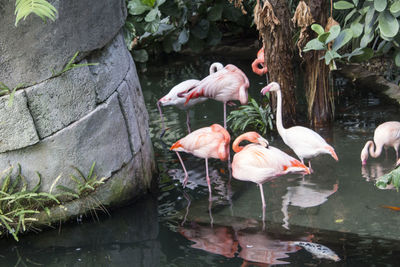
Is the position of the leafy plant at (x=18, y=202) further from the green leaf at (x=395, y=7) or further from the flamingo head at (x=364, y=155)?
the green leaf at (x=395, y=7)

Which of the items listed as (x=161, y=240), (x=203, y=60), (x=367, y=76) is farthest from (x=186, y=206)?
(x=203, y=60)

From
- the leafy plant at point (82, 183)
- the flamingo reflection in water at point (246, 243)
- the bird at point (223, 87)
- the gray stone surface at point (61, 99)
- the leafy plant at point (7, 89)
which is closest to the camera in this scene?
the flamingo reflection in water at point (246, 243)

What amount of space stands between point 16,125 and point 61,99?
1.30 ft

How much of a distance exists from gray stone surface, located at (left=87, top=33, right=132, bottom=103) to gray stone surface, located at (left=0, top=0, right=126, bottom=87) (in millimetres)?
163

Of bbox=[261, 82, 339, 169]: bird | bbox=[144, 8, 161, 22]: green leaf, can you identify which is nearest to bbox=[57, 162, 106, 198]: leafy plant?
bbox=[261, 82, 339, 169]: bird

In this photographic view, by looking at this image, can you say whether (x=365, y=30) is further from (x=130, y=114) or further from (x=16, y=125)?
(x=16, y=125)

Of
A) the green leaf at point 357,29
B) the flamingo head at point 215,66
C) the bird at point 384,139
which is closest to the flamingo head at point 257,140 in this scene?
the bird at point 384,139

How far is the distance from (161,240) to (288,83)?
2.78 meters

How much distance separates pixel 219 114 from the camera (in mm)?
7258

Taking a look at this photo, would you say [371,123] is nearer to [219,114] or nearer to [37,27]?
[219,114]

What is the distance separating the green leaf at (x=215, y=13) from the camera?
805 cm

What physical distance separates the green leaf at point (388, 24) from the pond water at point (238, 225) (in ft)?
4.14

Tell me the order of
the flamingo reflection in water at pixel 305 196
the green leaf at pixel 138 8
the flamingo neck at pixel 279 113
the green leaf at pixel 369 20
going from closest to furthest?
the flamingo reflection in water at pixel 305 196 < the green leaf at pixel 369 20 < the flamingo neck at pixel 279 113 < the green leaf at pixel 138 8

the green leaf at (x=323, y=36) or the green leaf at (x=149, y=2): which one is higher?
the green leaf at (x=149, y=2)
